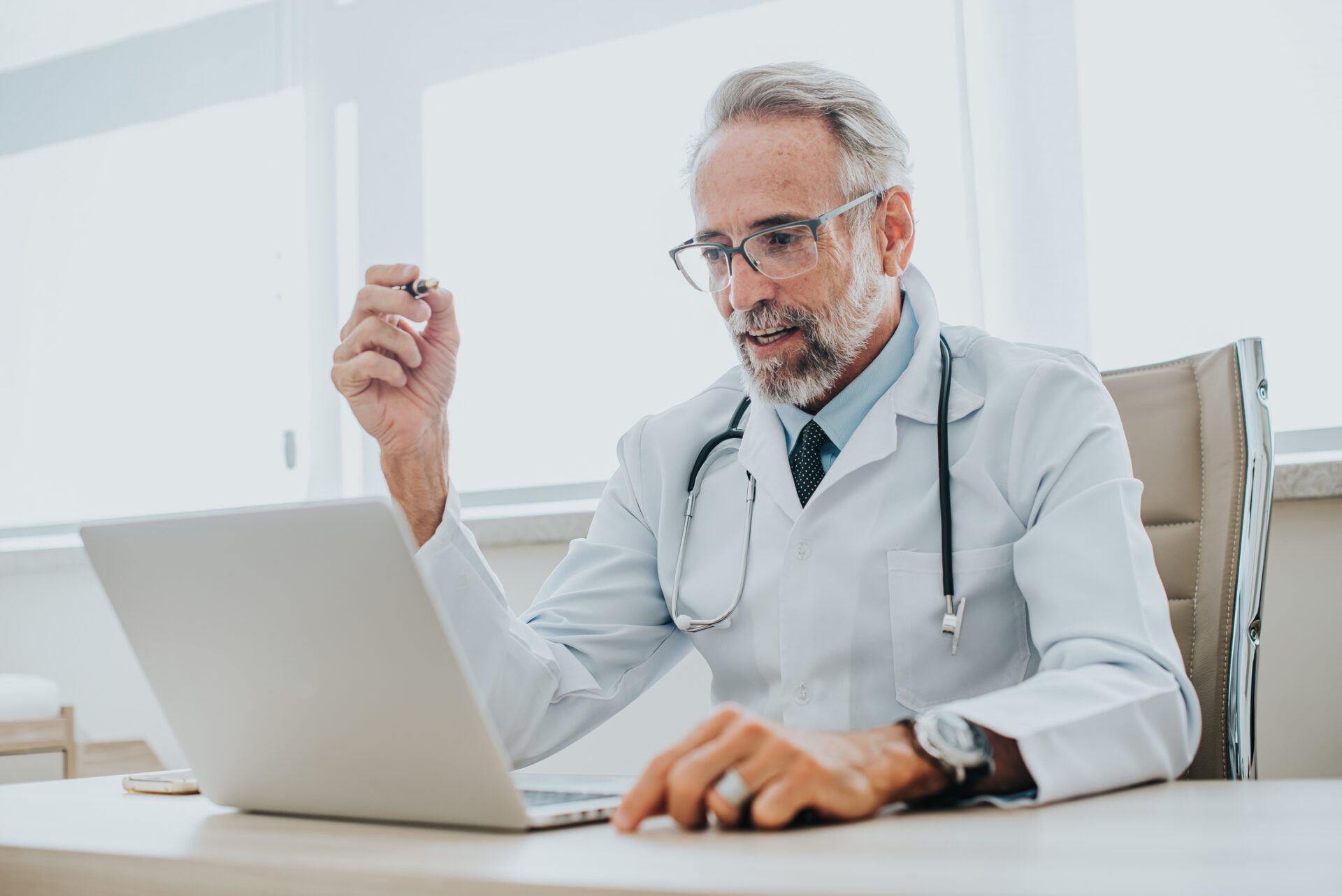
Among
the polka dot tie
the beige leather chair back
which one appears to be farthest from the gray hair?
the beige leather chair back

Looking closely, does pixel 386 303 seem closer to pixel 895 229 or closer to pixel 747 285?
pixel 747 285

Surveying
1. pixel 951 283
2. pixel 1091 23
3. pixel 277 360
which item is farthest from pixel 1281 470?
pixel 277 360

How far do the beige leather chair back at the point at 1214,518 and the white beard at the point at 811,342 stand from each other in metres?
0.35

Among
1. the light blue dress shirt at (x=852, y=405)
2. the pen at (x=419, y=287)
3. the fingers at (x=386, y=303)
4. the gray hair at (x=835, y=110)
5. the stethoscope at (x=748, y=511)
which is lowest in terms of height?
the stethoscope at (x=748, y=511)

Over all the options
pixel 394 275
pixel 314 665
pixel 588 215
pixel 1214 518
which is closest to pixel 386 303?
pixel 394 275

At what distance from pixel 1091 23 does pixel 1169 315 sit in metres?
0.55

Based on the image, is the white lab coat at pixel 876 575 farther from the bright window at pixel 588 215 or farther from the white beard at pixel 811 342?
the bright window at pixel 588 215

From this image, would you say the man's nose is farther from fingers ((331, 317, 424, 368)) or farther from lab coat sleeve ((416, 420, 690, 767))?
fingers ((331, 317, 424, 368))

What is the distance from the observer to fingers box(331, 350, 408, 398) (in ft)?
3.32

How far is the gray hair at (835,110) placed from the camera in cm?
131

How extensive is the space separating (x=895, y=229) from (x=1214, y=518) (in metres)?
0.52

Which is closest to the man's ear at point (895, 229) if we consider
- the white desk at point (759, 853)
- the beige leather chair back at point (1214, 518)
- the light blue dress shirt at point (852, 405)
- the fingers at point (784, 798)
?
the light blue dress shirt at point (852, 405)

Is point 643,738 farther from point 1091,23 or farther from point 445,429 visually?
point 1091,23

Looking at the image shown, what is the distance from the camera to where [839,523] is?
3.78 ft
